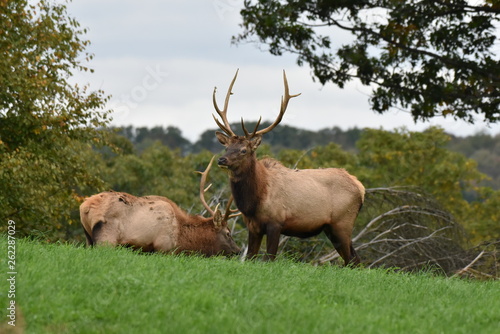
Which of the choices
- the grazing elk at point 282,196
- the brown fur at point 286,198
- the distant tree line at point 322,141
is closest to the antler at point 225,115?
the grazing elk at point 282,196

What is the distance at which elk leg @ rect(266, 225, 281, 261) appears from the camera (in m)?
10.3

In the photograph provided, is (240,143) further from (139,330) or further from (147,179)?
(147,179)

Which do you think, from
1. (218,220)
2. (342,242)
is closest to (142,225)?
(218,220)

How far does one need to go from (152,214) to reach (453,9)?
7755mm

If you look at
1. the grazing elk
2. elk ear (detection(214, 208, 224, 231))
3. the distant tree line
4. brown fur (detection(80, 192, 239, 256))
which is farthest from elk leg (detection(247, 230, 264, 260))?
the distant tree line

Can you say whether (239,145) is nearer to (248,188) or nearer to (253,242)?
(248,188)

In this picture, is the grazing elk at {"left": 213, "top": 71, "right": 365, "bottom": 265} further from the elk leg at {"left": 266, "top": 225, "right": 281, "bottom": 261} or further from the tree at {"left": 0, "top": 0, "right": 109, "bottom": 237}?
the tree at {"left": 0, "top": 0, "right": 109, "bottom": 237}

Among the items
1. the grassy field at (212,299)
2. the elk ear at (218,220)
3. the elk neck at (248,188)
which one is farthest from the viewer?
the elk ear at (218,220)

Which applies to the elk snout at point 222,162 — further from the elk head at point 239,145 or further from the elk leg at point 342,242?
the elk leg at point 342,242

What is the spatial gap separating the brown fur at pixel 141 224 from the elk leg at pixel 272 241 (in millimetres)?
1374

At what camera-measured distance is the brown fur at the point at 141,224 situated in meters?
10.7

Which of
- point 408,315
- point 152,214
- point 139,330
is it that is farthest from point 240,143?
point 139,330

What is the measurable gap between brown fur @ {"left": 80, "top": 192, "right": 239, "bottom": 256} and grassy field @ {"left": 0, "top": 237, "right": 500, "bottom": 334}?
2.10 m

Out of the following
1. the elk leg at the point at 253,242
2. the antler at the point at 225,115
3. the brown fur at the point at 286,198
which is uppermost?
the antler at the point at 225,115
